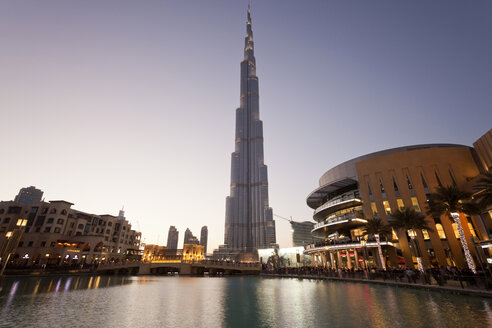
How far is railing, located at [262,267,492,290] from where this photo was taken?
23.7 meters

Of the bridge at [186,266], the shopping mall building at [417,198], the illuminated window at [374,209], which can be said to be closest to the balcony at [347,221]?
the shopping mall building at [417,198]

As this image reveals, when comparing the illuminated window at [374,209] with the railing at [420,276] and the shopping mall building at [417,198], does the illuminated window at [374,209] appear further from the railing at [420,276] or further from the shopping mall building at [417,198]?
the railing at [420,276]

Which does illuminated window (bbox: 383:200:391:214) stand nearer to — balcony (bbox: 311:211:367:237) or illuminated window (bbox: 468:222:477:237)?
balcony (bbox: 311:211:367:237)

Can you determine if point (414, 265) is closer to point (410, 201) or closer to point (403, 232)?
point (403, 232)

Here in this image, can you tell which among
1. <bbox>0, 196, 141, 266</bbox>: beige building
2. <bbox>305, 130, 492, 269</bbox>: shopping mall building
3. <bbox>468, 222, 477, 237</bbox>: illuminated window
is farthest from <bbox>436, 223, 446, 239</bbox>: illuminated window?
<bbox>0, 196, 141, 266</bbox>: beige building

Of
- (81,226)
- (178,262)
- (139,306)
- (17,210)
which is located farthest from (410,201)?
(17,210)

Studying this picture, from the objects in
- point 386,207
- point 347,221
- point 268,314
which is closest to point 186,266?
point 347,221

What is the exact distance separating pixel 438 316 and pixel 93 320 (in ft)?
73.3

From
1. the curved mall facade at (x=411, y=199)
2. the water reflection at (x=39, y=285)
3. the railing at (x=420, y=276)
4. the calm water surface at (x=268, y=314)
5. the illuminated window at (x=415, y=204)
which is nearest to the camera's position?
the calm water surface at (x=268, y=314)

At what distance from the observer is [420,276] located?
97.3 feet

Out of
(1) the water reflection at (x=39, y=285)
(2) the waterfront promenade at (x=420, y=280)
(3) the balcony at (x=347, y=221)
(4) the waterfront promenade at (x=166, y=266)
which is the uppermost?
(3) the balcony at (x=347, y=221)

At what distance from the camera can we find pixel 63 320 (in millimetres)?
16266

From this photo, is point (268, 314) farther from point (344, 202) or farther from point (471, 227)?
point (471, 227)

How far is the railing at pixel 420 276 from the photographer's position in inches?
933
